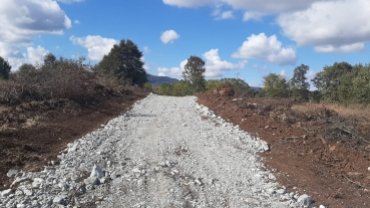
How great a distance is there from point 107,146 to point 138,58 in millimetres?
44700

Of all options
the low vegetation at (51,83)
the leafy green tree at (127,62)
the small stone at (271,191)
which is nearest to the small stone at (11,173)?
the small stone at (271,191)

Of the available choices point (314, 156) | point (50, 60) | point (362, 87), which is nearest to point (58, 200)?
point (314, 156)

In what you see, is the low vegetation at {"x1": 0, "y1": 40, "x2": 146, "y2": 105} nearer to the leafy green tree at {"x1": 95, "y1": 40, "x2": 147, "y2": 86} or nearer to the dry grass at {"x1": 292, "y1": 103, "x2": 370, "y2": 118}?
the dry grass at {"x1": 292, "y1": 103, "x2": 370, "y2": 118}

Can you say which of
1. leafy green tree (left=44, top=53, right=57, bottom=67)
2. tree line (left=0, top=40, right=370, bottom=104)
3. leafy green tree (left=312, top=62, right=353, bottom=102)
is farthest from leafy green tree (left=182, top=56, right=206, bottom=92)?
leafy green tree (left=44, top=53, right=57, bottom=67)

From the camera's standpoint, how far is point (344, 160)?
355 inches

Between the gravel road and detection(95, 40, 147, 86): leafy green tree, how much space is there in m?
39.6

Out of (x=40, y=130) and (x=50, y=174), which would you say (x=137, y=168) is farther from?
(x=40, y=130)

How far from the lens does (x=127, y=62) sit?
172ft

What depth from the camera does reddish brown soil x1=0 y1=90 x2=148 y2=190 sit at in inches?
334

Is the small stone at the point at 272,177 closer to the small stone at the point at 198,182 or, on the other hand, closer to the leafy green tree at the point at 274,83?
the small stone at the point at 198,182

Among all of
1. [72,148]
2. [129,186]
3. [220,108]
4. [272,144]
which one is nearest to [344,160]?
[272,144]

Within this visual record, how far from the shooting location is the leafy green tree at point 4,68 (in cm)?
1880

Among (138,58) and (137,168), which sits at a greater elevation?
(138,58)

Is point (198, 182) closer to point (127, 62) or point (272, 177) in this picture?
point (272, 177)
